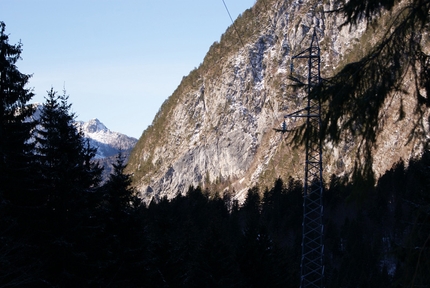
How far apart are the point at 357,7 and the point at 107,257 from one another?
12.2 meters

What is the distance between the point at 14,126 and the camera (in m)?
14.0

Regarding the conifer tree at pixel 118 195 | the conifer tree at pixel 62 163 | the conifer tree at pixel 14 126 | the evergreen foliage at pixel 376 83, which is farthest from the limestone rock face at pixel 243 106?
the evergreen foliage at pixel 376 83

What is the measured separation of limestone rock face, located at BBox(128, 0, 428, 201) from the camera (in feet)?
453

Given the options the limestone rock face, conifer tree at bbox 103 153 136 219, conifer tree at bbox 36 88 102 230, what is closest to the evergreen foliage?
conifer tree at bbox 36 88 102 230

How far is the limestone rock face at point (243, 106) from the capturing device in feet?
453

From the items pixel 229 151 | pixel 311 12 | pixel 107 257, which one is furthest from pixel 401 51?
pixel 311 12

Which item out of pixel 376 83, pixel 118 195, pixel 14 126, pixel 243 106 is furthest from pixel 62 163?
pixel 243 106

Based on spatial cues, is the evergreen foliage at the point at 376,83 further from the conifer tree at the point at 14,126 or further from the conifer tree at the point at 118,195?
the conifer tree at the point at 118,195

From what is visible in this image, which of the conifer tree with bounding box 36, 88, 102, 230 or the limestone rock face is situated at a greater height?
the limestone rock face

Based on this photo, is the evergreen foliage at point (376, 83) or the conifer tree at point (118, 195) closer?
the evergreen foliage at point (376, 83)

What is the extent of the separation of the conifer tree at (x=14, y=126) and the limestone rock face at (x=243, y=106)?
109 metres

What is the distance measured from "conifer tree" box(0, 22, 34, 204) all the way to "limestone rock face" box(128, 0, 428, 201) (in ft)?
359

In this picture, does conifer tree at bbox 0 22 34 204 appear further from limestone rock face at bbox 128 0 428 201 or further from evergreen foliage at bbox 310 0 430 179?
limestone rock face at bbox 128 0 428 201

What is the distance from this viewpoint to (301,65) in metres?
148
